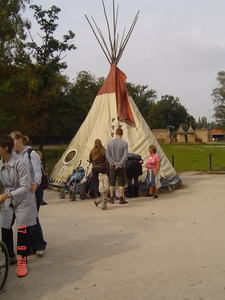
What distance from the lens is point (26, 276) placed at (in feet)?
16.0

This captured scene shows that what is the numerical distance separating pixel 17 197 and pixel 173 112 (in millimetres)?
88705

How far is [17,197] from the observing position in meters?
4.57

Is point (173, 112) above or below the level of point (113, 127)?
above

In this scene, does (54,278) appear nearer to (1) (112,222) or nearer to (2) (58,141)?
(1) (112,222)

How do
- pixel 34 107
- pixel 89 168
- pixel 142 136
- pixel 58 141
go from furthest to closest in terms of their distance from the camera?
pixel 58 141 → pixel 34 107 → pixel 142 136 → pixel 89 168

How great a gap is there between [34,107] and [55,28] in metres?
10.7

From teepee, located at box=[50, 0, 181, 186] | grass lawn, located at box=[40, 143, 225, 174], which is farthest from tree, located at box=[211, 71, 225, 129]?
teepee, located at box=[50, 0, 181, 186]

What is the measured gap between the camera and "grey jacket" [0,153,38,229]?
4637mm

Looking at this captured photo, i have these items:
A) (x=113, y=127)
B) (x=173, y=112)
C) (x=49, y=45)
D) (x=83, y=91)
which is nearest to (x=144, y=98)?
(x=173, y=112)

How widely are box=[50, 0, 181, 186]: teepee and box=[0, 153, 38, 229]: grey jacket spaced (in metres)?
6.74

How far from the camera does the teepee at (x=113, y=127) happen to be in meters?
12.0

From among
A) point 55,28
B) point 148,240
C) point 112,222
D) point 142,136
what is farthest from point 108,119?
point 55,28

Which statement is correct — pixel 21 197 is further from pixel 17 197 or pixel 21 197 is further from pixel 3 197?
pixel 3 197

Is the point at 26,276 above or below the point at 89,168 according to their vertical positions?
below
